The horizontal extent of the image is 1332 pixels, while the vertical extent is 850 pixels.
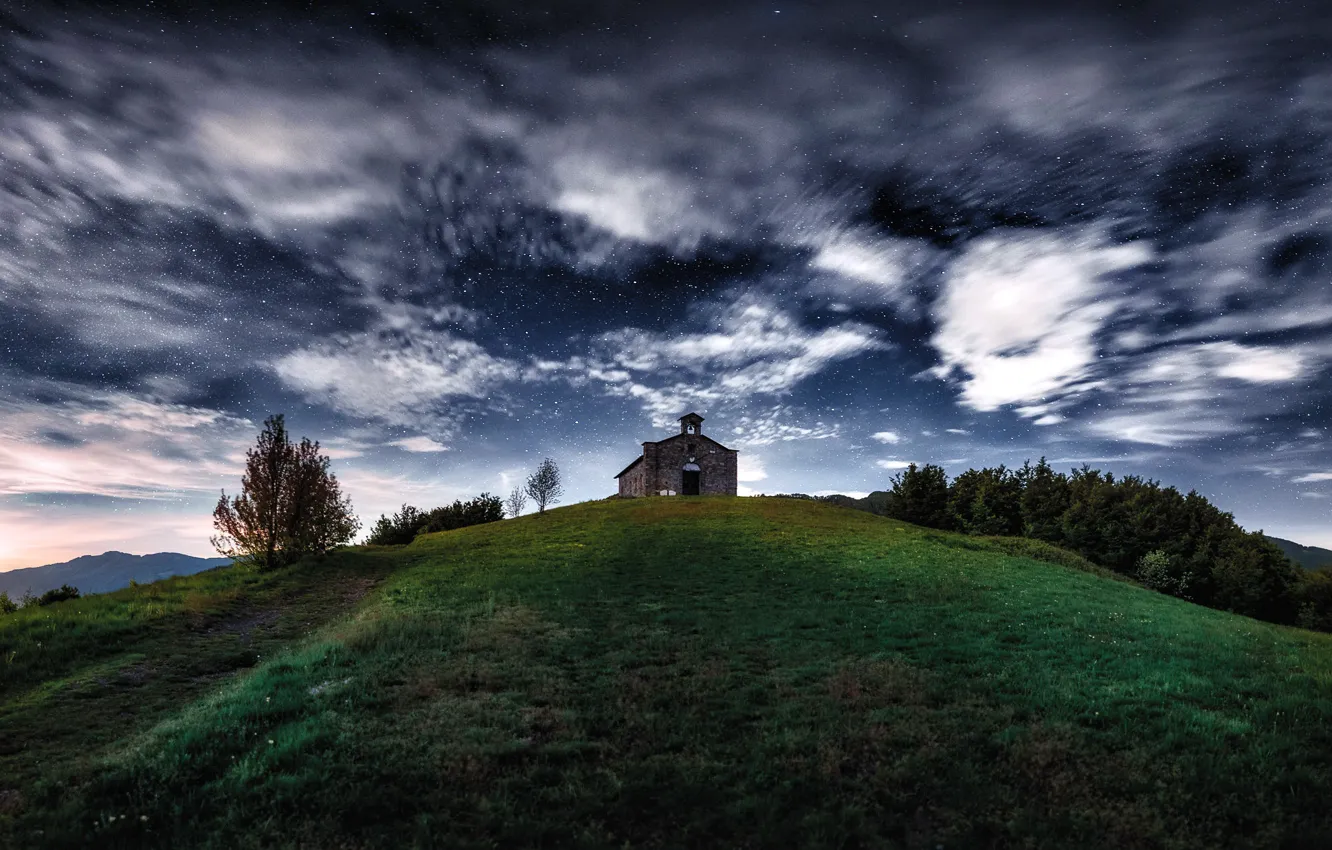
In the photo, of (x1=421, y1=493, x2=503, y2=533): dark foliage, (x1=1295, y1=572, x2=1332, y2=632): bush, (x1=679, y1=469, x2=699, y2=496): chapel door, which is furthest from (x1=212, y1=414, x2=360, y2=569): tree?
(x1=1295, y1=572, x2=1332, y2=632): bush

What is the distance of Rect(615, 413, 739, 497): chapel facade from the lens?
79500 millimetres

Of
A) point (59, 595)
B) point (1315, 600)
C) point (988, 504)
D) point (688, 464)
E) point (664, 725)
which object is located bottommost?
point (1315, 600)

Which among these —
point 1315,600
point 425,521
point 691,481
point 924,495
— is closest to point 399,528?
point 425,521

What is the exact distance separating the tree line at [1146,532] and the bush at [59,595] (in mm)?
74282

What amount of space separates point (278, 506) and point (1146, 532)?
265 feet

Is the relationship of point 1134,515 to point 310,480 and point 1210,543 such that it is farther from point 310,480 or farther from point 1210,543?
point 310,480

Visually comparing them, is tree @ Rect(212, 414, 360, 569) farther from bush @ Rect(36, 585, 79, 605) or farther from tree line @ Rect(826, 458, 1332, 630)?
tree line @ Rect(826, 458, 1332, 630)

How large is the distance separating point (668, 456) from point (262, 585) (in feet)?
182

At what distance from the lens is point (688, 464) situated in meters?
80.7

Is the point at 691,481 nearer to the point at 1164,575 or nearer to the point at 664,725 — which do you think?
the point at 1164,575

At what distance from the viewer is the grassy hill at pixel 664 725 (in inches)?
286

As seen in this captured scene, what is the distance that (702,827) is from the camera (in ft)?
23.8

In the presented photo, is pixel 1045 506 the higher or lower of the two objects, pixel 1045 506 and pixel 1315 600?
the higher

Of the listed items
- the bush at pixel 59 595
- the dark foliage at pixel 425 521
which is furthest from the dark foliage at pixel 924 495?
the bush at pixel 59 595
